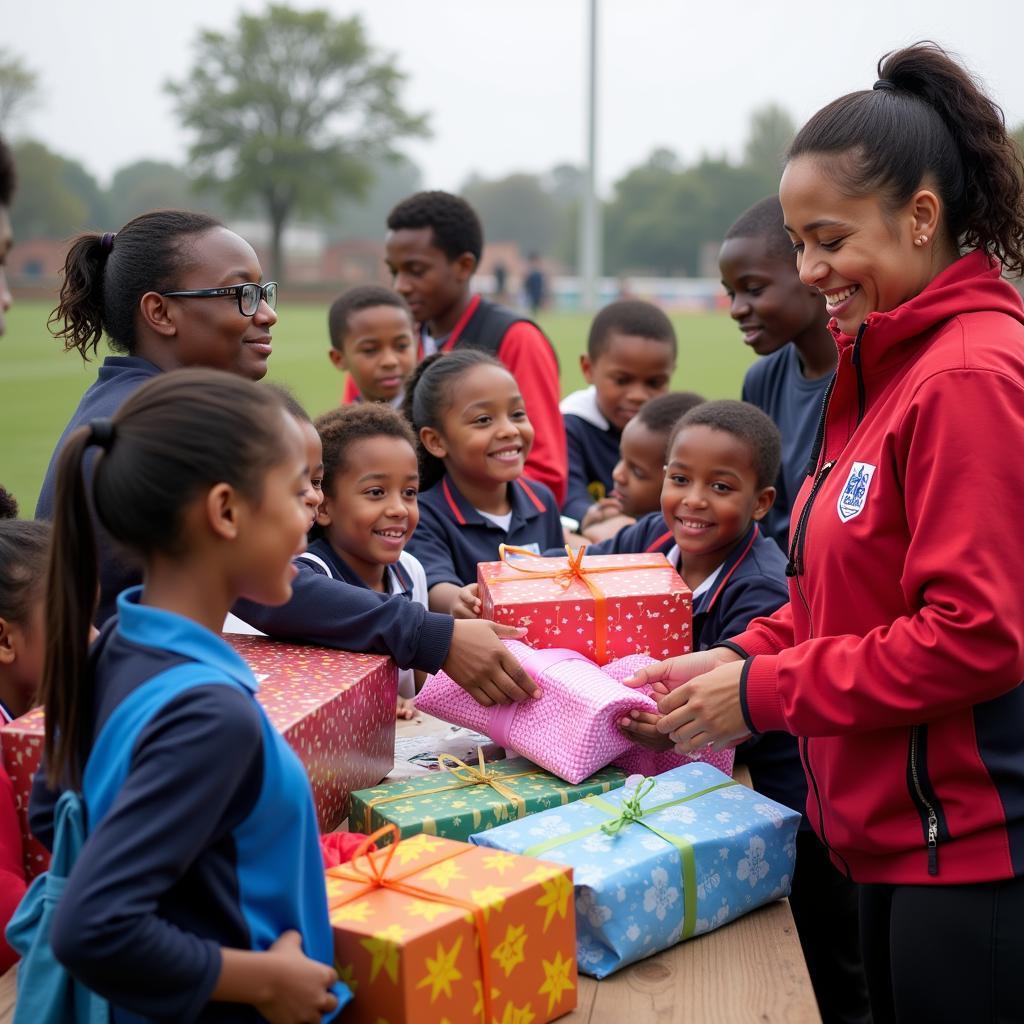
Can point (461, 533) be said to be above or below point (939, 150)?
below

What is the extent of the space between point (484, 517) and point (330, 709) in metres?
1.41

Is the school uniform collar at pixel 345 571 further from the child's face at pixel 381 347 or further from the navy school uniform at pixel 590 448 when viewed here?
the child's face at pixel 381 347

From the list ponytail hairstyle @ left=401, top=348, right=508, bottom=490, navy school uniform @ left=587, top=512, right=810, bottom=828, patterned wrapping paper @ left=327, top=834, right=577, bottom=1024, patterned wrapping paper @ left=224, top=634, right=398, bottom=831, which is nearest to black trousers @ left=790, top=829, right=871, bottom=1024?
navy school uniform @ left=587, top=512, right=810, bottom=828

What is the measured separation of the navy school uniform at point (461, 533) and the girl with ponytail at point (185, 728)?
1.67 metres

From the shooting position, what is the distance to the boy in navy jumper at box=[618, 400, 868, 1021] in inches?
110

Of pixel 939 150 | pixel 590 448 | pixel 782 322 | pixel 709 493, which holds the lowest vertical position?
pixel 590 448

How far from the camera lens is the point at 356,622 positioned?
2.36m

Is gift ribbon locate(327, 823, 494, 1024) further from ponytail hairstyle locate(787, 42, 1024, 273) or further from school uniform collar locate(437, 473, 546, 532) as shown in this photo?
school uniform collar locate(437, 473, 546, 532)

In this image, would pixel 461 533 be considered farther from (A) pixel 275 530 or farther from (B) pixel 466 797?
(A) pixel 275 530

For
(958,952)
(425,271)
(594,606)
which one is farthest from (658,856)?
(425,271)

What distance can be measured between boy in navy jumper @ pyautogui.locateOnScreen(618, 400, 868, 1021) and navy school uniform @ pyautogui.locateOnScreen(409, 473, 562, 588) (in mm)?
502

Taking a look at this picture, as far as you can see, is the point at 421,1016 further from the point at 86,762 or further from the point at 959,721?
the point at 959,721

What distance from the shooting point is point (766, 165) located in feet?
250

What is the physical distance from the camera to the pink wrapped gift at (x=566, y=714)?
2.22 m
